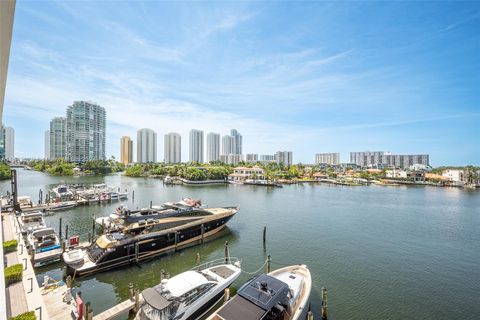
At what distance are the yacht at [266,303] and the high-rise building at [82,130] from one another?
16536 cm

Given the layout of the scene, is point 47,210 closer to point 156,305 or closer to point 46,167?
point 156,305

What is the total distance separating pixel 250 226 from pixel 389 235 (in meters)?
16.2

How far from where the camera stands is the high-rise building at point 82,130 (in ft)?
466

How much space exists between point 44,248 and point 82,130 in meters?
151

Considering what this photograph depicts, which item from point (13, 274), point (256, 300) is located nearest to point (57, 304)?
point (13, 274)

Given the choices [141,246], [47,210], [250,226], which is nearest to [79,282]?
[141,246]

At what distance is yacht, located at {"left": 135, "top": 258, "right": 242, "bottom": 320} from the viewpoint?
33.4 feet

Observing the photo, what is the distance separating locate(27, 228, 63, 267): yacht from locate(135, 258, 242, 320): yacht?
11.7m

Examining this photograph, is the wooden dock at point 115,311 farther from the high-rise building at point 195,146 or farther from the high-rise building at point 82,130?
the high-rise building at point 195,146

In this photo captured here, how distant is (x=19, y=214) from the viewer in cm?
2970

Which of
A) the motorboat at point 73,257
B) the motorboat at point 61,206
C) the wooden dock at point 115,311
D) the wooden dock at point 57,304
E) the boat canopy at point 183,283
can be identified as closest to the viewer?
the boat canopy at point 183,283

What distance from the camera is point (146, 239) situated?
19109mm

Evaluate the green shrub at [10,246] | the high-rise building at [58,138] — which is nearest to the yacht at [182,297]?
the green shrub at [10,246]

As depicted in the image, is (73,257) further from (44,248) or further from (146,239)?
(146,239)
